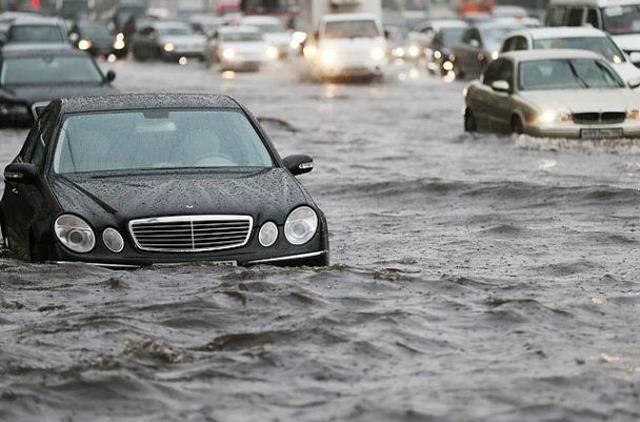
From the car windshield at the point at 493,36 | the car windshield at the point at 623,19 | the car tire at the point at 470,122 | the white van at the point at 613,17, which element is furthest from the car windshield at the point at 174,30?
the car tire at the point at 470,122

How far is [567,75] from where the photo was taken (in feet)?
77.4

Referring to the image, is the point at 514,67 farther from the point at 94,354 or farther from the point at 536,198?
the point at 94,354

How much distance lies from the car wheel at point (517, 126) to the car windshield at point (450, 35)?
2515 cm

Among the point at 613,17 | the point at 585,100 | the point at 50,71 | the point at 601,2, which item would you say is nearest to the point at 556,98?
the point at 585,100

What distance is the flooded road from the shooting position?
320 inches

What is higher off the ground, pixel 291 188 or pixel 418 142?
pixel 291 188

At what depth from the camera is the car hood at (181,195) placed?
11.0 metres

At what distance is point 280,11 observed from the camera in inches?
3061

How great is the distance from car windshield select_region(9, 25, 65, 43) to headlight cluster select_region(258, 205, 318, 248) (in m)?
33.2

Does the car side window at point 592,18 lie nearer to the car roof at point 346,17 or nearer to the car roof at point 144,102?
the car roof at point 346,17

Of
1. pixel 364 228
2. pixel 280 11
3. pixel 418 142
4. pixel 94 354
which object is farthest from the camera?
pixel 280 11

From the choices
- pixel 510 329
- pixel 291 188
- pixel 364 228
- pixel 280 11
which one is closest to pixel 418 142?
pixel 364 228

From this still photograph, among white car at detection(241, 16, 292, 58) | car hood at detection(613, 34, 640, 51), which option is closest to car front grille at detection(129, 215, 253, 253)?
car hood at detection(613, 34, 640, 51)

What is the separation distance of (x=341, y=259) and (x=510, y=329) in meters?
3.69
